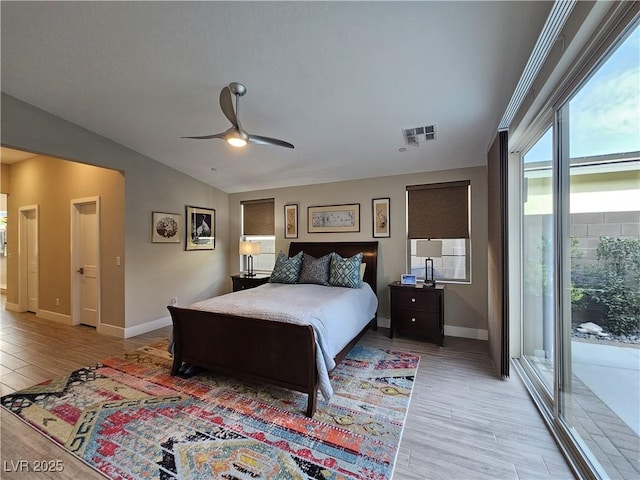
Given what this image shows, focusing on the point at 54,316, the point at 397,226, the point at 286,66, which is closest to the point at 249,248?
the point at 397,226

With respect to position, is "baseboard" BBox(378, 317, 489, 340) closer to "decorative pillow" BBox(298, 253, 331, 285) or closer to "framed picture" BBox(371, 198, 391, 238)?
"framed picture" BBox(371, 198, 391, 238)

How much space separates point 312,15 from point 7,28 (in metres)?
2.37

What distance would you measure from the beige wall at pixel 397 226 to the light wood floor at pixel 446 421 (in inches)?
20.2

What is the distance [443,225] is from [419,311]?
1.37 m

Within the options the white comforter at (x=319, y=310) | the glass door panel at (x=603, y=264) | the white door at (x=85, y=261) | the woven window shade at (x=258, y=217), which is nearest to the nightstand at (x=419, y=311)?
the white comforter at (x=319, y=310)

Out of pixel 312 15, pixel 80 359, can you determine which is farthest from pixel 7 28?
pixel 80 359

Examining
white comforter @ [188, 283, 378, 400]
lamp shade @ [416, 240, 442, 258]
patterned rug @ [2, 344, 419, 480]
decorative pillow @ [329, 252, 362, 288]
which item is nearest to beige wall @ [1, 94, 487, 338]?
lamp shade @ [416, 240, 442, 258]

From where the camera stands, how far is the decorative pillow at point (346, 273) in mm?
3869

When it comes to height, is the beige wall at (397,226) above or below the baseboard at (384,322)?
above

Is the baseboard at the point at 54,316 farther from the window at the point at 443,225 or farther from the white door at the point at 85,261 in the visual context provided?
the window at the point at 443,225

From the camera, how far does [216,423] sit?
6.95 ft

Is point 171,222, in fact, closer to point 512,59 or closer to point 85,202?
point 85,202

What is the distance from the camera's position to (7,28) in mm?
2086

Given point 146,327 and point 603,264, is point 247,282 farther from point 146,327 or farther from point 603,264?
point 603,264
